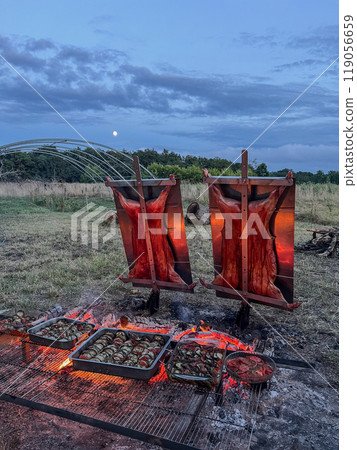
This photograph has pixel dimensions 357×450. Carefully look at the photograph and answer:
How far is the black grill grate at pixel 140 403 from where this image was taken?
293 cm

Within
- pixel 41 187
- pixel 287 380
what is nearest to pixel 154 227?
pixel 287 380

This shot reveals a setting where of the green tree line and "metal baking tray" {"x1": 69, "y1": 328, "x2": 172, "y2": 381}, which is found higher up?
the green tree line

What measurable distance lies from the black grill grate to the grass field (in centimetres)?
150

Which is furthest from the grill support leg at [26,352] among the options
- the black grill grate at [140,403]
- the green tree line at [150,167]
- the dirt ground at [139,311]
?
the green tree line at [150,167]

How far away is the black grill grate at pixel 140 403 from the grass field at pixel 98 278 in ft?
4.92

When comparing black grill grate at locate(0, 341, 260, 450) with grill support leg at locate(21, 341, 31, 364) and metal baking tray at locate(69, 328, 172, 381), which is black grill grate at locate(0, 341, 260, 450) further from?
metal baking tray at locate(69, 328, 172, 381)

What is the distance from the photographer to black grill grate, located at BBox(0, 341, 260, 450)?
2.93 meters

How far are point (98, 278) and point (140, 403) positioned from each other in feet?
15.6

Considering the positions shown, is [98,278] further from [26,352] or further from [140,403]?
[140,403]

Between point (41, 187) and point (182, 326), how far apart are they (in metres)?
17.3

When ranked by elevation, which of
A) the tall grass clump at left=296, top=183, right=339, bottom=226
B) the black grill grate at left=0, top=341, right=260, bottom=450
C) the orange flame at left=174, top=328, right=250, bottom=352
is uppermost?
the tall grass clump at left=296, top=183, right=339, bottom=226

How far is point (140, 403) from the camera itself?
126 inches

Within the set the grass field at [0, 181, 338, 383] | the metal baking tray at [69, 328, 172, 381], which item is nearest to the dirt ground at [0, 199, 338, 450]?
the grass field at [0, 181, 338, 383]

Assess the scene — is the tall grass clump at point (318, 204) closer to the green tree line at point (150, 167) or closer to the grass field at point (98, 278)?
the grass field at point (98, 278)
